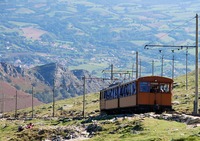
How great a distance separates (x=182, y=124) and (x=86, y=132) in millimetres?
12916

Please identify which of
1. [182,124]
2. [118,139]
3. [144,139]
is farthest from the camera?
[182,124]

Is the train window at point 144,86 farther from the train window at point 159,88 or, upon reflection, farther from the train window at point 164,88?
the train window at point 164,88

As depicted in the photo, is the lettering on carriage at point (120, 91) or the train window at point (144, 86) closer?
the train window at point (144, 86)

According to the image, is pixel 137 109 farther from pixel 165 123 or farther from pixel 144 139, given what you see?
pixel 144 139

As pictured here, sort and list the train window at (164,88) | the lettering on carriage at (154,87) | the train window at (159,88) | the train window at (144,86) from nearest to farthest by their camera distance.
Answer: the train window at (144,86), the lettering on carriage at (154,87), the train window at (159,88), the train window at (164,88)

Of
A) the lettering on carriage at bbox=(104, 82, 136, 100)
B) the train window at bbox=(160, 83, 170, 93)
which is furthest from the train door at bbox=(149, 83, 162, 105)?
the lettering on carriage at bbox=(104, 82, 136, 100)

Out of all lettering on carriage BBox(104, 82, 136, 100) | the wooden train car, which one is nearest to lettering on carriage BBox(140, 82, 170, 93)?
the wooden train car

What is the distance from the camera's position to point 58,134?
63.4 metres

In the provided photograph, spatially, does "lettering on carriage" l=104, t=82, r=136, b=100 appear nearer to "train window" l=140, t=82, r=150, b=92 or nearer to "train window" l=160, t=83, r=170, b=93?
"train window" l=140, t=82, r=150, b=92

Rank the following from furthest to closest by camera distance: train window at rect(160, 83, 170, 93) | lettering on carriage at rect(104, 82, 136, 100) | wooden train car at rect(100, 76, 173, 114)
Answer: lettering on carriage at rect(104, 82, 136, 100), train window at rect(160, 83, 170, 93), wooden train car at rect(100, 76, 173, 114)

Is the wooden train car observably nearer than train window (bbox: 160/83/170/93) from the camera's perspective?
Yes

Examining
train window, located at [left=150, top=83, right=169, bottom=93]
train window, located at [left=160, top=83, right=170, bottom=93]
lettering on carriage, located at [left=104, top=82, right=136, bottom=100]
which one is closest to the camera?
train window, located at [left=150, top=83, right=169, bottom=93]

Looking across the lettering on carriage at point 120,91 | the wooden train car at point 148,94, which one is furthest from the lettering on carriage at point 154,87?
the lettering on carriage at point 120,91

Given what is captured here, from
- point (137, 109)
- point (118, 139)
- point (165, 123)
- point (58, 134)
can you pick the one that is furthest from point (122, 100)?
point (118, 139)
